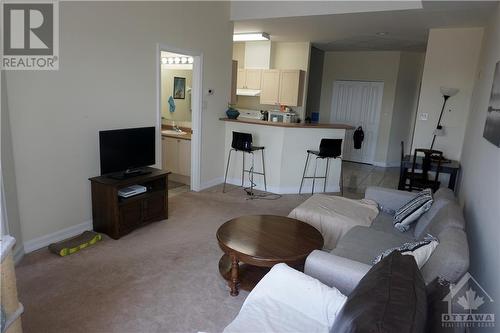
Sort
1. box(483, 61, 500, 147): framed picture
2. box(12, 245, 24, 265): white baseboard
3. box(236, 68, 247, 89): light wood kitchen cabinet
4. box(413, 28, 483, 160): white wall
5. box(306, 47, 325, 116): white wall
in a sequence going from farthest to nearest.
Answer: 1. box(306, 47, 325, 116): white wall
2. box(236, 68, 247, 89): light wood kitchen cabinet
3. box(413, 28, 483, 160): white wall
4. box(12, 245, 24, 265): white baseboard
5. box(483, 61, 500, 147): framed picture

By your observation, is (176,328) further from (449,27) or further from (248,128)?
(449,27)

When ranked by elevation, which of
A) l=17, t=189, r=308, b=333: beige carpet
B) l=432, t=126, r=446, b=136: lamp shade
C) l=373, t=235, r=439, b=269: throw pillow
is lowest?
l=17, t=189, r=308, b=333: beige carpet

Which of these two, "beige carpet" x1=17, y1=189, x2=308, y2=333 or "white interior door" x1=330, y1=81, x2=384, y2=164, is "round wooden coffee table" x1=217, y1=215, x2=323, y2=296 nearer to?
"beige carpet" x1=17, y1=189, x2=308, y2=333

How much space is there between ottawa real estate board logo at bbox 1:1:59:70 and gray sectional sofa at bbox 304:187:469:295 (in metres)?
2.78

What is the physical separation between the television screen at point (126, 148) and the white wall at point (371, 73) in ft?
18.1

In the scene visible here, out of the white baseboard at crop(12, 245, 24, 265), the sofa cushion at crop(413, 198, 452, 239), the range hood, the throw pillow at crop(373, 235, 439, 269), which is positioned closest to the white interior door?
the range hood

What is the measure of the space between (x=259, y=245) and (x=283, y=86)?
16.7ft

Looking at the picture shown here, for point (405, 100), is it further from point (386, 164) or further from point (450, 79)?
point (450, 79)

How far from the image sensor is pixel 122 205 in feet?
10.8

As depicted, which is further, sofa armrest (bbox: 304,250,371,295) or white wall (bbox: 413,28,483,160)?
white wall (bbox: 413,28,483,160)

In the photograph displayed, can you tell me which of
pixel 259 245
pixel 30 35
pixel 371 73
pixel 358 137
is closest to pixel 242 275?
pixel 259 245

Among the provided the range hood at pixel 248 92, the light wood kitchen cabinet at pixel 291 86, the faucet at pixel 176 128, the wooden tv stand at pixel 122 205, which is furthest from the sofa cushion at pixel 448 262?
the range hood at pixel 248 92

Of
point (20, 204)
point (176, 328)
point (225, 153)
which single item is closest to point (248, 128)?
point (225, 153)

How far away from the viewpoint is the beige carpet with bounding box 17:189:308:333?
2.14 meters
